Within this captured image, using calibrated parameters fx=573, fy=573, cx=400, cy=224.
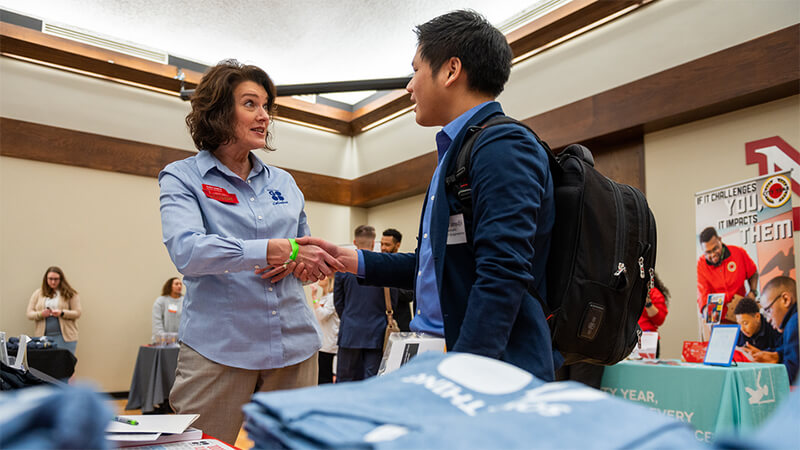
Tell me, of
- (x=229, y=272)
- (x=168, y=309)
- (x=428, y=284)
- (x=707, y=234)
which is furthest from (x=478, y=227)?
(x=168, y=309)

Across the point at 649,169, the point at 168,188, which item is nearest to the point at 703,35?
the point at 649,169

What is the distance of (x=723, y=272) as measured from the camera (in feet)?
14.1

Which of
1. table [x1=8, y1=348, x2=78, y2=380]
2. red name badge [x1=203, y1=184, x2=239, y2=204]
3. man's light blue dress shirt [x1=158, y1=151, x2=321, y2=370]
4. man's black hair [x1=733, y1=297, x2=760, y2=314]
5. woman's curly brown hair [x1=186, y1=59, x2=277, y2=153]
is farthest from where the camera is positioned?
man's black hair [x1=733, y1=297, x2=760, y2=314]

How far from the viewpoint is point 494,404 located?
0.44 metres

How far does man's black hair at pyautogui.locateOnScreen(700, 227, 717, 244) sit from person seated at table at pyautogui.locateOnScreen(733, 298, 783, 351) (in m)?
0.56

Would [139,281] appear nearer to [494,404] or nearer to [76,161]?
[76,161]

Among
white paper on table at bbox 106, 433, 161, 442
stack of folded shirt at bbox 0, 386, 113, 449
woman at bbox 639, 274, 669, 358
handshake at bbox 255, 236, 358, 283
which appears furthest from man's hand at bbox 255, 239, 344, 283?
woman at bbox 639, 274, 669, 358

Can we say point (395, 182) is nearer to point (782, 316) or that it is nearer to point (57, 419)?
point (782, 316)

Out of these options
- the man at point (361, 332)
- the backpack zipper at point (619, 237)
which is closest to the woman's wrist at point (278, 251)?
the backpack zipper at point (619, 237)

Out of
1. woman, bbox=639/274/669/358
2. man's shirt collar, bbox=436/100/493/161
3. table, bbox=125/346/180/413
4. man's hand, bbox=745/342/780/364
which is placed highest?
man's shirt collar, bbox=436/100/493/161

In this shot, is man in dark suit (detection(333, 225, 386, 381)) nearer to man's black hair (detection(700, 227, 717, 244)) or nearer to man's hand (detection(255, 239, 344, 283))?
man's black hair (detection(700, 227, 717, 244))

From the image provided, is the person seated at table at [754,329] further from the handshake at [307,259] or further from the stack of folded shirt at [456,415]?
the stack of folded shirt at [456,415]

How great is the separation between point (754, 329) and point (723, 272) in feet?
1.51

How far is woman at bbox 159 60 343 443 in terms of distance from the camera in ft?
4.87
